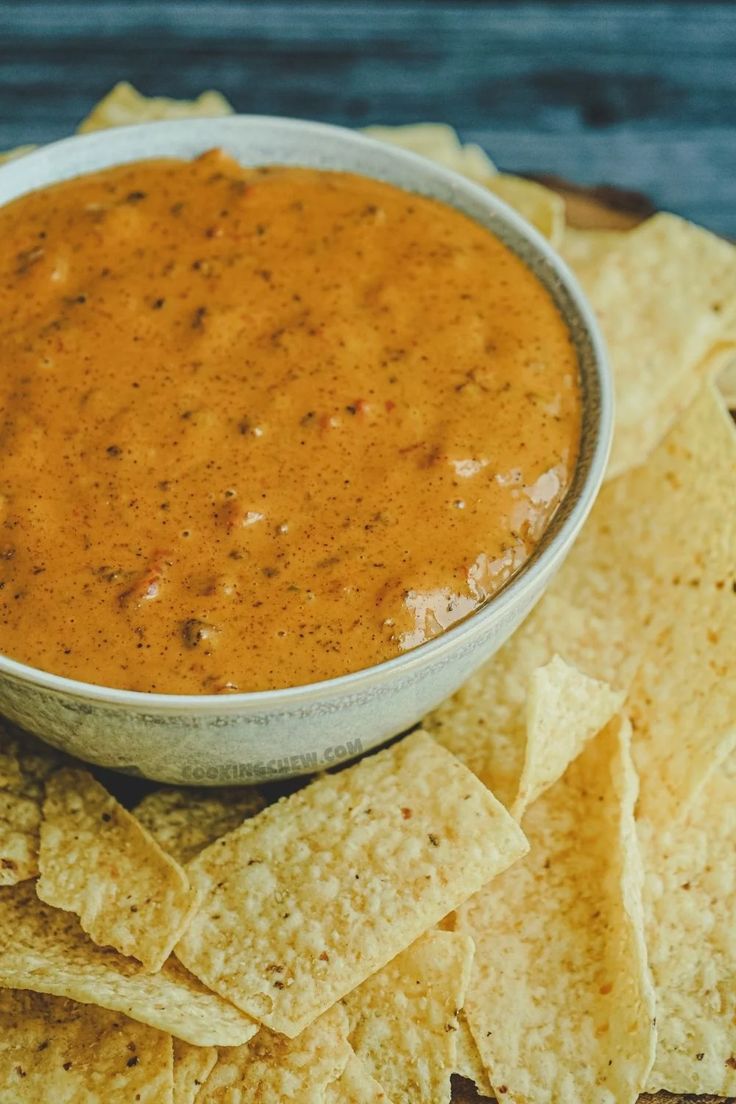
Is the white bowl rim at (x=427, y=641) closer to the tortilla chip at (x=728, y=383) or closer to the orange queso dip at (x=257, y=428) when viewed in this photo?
the orange queso dip at (x=257, y=428)

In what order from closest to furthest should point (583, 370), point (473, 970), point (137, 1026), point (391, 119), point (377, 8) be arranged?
1. point (137, 1026)
2. point (473, 970)
3. point (583, 370)
4. point (391, 119)
5. point (377, 8)

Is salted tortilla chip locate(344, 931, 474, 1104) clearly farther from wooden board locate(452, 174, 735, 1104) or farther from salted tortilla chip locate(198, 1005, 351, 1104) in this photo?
wooden board locate(452, 174, 735, 1104)

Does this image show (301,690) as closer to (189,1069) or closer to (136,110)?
(189,1069)

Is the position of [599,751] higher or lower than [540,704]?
lower

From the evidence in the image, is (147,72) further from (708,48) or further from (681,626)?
(681,626)

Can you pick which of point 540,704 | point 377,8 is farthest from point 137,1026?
point 377,8

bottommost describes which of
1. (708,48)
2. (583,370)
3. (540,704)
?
(708,48)

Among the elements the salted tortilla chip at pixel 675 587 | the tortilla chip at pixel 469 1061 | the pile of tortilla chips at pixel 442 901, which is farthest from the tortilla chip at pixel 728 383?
the tortilla chip at pixel 469 1061

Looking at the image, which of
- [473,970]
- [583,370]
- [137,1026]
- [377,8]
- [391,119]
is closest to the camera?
[137,1026]
